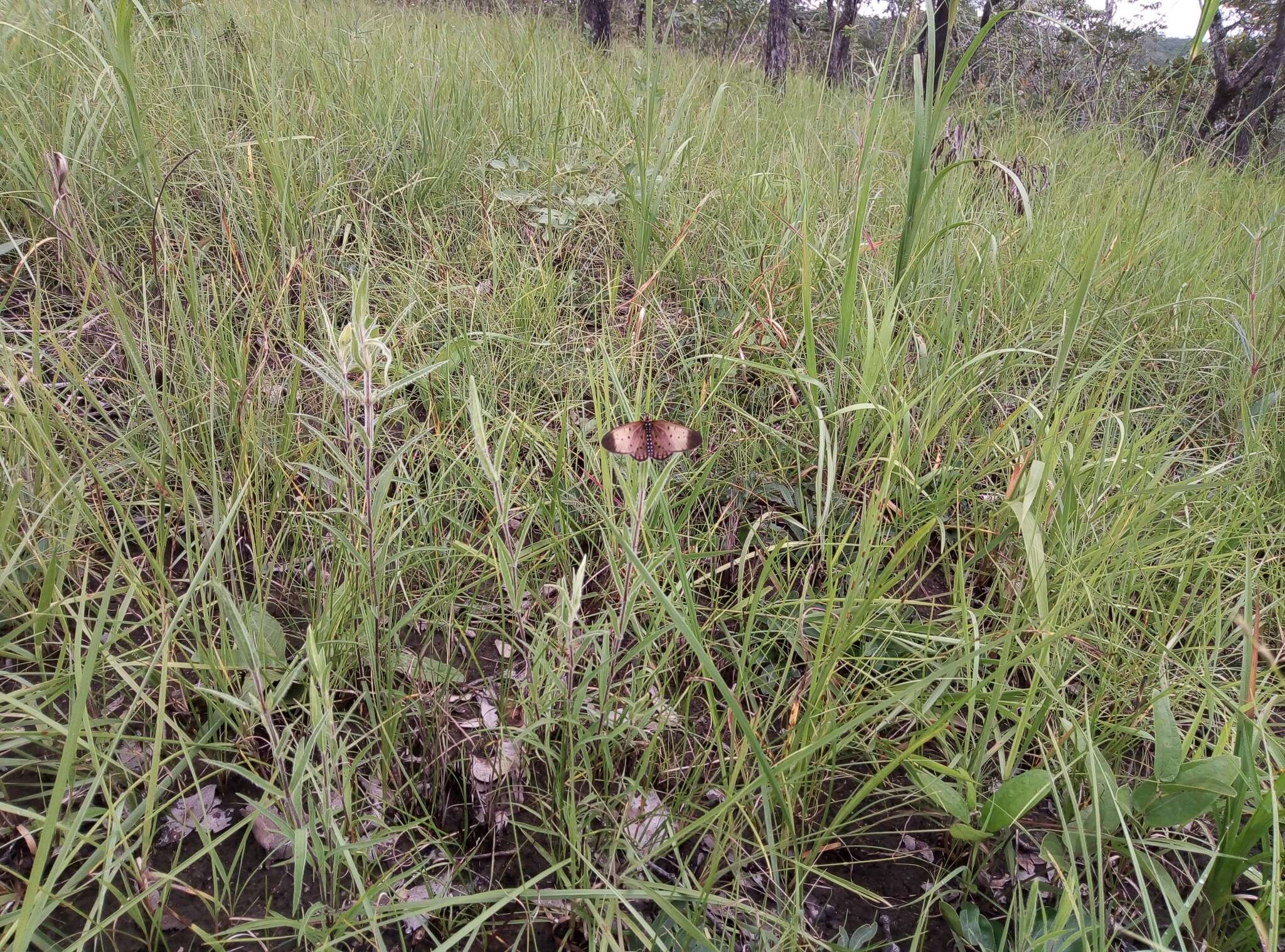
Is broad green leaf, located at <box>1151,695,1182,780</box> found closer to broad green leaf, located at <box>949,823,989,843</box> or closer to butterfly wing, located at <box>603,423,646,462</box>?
broad green leaf, located at <box>949,823,989,843</box>

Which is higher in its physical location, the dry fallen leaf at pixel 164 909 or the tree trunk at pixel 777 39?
the tree trunk at pixel 777 39

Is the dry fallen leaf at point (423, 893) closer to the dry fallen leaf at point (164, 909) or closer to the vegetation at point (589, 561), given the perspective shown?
the vegetation at point (589, 561)

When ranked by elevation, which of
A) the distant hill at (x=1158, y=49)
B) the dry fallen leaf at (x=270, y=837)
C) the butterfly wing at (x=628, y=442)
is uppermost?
the distant hill at (x=1158, y=49)

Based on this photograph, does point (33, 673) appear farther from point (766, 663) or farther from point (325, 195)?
point (325, 195)

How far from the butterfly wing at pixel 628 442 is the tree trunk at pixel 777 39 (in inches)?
228

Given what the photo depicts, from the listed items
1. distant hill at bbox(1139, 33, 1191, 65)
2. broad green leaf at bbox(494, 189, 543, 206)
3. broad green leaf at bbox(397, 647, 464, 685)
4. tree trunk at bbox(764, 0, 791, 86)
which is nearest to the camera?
broad green leaf at bbox(397, 647, 464, 685)

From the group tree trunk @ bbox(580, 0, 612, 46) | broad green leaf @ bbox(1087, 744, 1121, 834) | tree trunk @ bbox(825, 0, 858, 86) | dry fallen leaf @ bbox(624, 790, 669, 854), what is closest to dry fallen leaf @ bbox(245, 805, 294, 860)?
dry fallen leaf @ bbox(624, 790, 669, 854)

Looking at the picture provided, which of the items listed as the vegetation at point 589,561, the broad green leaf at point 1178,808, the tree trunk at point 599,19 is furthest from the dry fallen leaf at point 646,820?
the tree trunk at point 599,19

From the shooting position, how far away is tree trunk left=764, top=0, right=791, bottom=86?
5805 millimetres

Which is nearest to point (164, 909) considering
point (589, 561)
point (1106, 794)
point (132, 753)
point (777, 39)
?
point (132, 753)

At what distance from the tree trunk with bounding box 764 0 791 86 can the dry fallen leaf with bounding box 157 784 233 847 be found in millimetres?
6146

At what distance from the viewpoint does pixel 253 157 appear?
2266 mm

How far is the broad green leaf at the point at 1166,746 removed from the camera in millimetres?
1116


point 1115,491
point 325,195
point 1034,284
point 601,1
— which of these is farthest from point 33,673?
point 601,1
